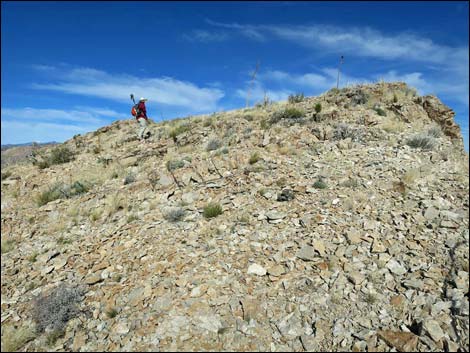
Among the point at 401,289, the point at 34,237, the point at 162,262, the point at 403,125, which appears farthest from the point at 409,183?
the point at 34,237

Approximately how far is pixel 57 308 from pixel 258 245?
4.18m

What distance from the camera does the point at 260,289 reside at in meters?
5.91

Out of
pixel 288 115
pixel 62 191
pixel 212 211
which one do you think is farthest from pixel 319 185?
pixel 62 191

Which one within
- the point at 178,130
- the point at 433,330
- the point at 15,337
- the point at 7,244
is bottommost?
the point at 15,337

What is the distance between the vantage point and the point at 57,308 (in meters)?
5.84

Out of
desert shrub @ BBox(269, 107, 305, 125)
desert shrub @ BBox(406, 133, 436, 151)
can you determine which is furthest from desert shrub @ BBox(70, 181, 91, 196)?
desert shrub @ BBox(406, 133, 436, 151)

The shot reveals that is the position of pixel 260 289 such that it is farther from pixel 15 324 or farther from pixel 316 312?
pixel 15 324

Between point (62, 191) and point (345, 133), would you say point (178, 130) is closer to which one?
point (62, 191)

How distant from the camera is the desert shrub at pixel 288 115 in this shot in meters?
14.3

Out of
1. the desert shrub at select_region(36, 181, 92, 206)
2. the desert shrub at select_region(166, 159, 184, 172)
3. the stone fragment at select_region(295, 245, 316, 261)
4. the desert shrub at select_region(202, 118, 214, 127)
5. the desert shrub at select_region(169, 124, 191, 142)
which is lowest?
the stone fragment at select_region(295, 245, 316, 261)

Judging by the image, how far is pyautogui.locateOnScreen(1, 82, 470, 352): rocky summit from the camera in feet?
17.0

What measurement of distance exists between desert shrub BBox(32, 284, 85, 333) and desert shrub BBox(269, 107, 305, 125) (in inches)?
418

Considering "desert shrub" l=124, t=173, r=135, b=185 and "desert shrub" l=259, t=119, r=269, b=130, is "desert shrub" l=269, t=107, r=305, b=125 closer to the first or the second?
"desert shrub" l=259, t=119, r=269, b=130

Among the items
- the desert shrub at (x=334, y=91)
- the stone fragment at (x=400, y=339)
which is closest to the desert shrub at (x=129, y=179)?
the stone fragment at (x=400, y=339)
